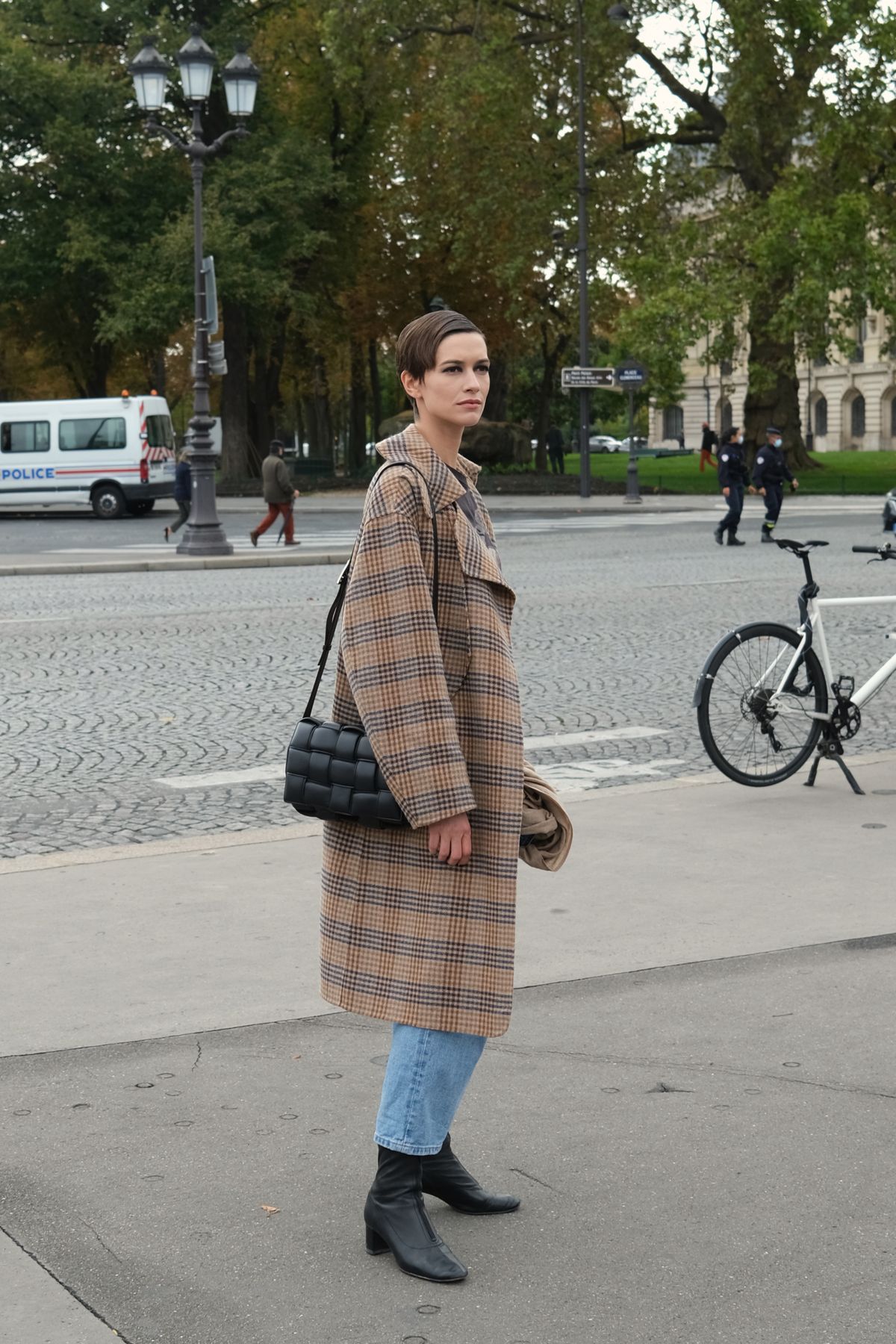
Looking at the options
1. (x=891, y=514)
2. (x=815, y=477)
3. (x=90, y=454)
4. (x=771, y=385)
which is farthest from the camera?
(x=815, y=477)

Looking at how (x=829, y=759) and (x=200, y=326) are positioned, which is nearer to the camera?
(x=829, y=759)

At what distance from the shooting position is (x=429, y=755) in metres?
3.00

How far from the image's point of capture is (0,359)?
61375 mm

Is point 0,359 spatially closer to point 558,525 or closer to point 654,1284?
point 558,525

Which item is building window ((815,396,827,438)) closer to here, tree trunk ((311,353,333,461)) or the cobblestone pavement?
tree trunk ((311,353,333,461))

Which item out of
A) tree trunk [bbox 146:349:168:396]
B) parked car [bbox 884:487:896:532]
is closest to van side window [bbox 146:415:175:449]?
tree trunk [bbox 146:349:168:396]

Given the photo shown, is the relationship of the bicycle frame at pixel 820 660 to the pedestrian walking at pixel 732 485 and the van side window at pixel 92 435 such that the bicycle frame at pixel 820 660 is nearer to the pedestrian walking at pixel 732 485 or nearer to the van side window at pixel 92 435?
the pedestrian walking at pixel 732 485

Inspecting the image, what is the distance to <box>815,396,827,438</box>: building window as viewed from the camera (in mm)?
102875

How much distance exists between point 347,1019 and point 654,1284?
1.58 metres

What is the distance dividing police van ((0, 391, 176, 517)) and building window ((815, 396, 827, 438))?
70.7m

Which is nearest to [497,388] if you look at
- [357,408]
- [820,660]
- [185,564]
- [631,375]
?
[357,408]

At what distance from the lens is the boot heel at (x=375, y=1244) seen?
3219 millimetres

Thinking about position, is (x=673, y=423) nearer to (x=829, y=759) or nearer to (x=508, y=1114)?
(x=829, y=759)

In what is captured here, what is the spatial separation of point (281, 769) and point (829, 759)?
7.94ft
